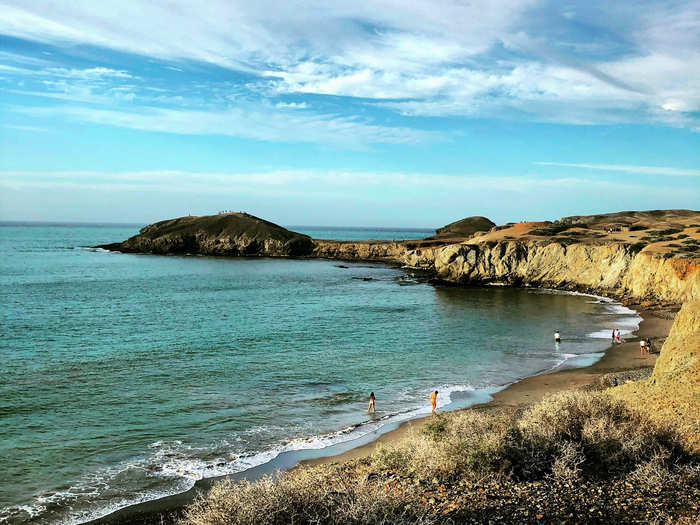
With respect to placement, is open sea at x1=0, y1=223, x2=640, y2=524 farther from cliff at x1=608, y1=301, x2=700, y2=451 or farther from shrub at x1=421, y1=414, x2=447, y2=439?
cliff at x1=608, y1=301, x2=700, y2=451

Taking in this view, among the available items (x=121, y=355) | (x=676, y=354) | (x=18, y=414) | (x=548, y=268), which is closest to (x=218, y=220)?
(x=548, y=268)

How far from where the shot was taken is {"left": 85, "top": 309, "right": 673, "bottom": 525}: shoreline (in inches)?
505

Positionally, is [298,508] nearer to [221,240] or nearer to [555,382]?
[555,382]

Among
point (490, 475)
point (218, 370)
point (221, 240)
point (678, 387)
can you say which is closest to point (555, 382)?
point (678, 387)

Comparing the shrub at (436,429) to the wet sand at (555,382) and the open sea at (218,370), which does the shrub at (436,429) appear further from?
the open sea at (218,370)

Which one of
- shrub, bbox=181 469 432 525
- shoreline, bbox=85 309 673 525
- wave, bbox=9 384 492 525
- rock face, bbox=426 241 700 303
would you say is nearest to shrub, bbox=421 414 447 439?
shoreline, bbox=85 309 673 525

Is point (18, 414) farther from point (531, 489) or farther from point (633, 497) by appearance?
point (633, 497)

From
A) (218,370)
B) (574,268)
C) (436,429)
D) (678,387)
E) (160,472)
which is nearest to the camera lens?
(436,429)

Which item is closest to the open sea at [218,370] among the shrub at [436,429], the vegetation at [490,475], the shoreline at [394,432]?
the shoreline at [394,432]

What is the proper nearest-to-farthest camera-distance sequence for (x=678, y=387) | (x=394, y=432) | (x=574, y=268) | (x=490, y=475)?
(x=490, y=475), (x=678, y=387), (x=394, y=432), (x=574, y=268)

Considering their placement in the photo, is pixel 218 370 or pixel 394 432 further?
pixel 218 370

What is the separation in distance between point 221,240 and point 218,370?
106287 mm

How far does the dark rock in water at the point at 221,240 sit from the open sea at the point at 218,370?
6612cm

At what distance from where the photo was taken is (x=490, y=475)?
35.9 feet
